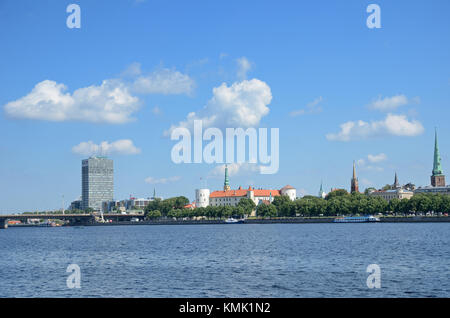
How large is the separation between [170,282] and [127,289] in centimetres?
322

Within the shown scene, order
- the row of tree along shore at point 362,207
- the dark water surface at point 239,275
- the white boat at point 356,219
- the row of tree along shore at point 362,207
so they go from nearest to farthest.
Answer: the dark water surface at point 239,275 < the white boat at point 356,219 < the row of tree along shore at point 362,207 < the row of tree along shore at point 362,207

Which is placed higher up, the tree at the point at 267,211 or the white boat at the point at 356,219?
the tree at the point at 267,211

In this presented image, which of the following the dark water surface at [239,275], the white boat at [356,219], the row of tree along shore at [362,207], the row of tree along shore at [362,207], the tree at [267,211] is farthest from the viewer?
the tree at [267,211]

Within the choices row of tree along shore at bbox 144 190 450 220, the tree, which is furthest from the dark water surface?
the tree

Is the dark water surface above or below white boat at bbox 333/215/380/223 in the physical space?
Answer: above

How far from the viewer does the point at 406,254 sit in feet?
159

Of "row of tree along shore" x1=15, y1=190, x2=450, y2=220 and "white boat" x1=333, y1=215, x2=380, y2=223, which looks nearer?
"white boat" x1=333, y1=215, x2=380, y2=223

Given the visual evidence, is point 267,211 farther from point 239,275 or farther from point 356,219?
point 239,275

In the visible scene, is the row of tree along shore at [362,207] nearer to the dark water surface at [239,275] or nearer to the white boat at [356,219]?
the white boat at [356,219]

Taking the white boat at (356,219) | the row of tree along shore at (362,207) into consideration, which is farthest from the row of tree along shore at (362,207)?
the white boat at (356,219)

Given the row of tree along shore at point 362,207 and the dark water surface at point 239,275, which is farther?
the row of tree along shore at point 362,207

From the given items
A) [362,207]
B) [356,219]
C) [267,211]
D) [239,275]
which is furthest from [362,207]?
[239,275]

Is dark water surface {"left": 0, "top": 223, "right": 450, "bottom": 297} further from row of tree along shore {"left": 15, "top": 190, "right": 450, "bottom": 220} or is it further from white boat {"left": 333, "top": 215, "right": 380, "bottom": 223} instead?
row of tree along shore {"left": 15, "top": 190, "right": 450, "bottom": 220}
